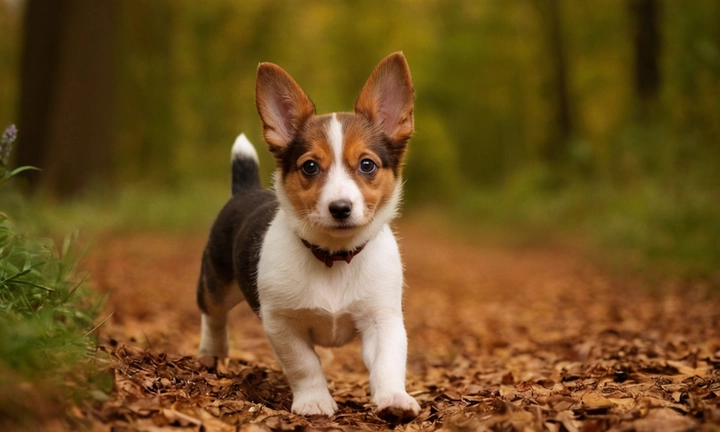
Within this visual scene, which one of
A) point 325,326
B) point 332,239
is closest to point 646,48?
point 332,239

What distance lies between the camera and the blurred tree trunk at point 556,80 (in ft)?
74.8

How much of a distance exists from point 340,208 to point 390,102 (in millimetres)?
1006

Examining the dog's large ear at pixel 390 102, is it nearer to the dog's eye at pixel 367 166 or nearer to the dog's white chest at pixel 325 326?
the dog's eye at pixel 367 166

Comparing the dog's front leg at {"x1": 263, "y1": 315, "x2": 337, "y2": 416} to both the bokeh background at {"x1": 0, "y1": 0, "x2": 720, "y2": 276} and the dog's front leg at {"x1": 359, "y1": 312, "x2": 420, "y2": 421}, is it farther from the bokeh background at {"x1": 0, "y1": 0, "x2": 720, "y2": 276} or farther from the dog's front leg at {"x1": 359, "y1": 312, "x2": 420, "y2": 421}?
the bokeh background at {"x1": 0, "y1": 0, "x2": 720, "y2": 276}

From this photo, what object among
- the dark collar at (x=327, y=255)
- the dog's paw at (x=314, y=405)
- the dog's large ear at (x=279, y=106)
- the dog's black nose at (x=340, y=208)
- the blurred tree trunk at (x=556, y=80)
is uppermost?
the blurred tree trunk at (x=556, y=80)

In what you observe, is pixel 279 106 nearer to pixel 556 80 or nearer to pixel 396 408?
pixel 396 408

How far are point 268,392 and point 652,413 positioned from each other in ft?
7.11

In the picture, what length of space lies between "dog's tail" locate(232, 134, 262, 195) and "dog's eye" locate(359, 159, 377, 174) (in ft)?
4.93

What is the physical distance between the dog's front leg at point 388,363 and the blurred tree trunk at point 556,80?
19032 mm

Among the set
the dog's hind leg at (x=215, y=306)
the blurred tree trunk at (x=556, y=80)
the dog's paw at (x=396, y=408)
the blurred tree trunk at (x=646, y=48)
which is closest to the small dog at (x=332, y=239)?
the dog's paw at (x=396, y=408)

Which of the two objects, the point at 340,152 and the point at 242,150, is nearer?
the point at 340,152

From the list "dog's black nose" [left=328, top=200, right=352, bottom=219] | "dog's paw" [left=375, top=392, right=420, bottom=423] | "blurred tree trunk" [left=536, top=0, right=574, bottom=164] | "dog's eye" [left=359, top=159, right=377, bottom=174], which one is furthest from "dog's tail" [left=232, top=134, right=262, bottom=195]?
"blurred tree trunk" [left=536, top=0, right=574, bottom=164]

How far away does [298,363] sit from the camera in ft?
13.6

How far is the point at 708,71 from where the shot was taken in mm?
9688
